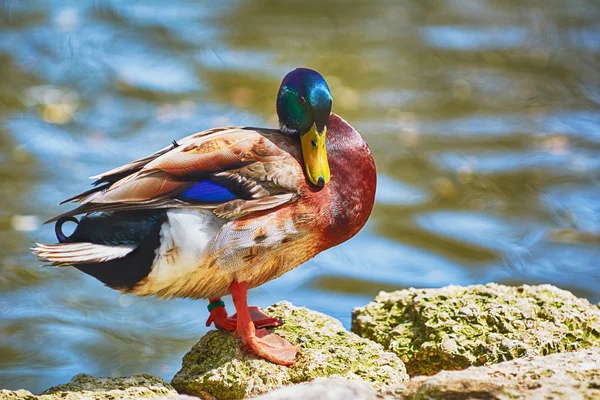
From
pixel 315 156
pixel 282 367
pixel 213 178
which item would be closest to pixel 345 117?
pixel 315 156

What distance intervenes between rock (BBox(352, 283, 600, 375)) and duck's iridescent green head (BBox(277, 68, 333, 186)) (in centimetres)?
79

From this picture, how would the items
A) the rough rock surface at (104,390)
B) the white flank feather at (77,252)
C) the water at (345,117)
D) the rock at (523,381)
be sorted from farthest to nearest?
1. the water at (345,117)
2. the white flank feather at (77,252)
3. the rough rock surface at (104,390)
4. the rock at (523,381)

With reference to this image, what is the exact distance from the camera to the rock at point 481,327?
4.06 meters

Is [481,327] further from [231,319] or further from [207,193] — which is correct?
[207,193]

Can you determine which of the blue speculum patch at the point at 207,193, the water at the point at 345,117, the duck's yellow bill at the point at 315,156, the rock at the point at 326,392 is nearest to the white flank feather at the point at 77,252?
the blue speculum patch at the point at 207,193

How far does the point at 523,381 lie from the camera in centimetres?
330

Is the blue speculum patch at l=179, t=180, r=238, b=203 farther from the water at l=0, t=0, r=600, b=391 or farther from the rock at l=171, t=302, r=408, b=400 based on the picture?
the water at l=0, t=0, r=600, b=391

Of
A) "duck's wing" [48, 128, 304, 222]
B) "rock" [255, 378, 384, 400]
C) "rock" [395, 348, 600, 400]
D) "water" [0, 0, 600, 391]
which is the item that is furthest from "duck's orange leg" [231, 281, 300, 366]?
"water" [0, 0, 600, 391]

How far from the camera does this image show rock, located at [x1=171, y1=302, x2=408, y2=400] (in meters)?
3.94

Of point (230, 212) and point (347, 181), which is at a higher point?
point (347, 181)

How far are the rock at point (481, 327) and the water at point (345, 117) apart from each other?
1.55 metres

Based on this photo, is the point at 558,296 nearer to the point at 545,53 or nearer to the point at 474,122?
the point at 474,122

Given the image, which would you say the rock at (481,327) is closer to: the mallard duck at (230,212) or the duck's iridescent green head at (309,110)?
the mallard duck at (230,212)

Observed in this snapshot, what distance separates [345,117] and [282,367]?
476 cm
